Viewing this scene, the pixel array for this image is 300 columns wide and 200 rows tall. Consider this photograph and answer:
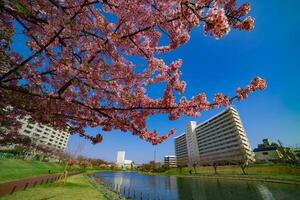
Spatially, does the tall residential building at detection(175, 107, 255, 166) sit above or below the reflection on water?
above

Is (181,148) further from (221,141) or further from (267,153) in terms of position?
(267,153)

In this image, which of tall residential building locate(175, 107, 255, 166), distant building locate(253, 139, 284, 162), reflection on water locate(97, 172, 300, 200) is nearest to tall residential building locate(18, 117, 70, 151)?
reflection on water locate(97, 172, 300, 200)

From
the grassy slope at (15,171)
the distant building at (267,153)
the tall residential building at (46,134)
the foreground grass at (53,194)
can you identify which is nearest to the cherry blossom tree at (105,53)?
the foreground grass at (53,194)

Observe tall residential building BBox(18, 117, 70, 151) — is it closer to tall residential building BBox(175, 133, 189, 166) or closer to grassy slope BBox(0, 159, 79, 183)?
grassy slope BBox(0, 159, 79, 183)

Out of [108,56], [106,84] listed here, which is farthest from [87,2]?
[106,84]

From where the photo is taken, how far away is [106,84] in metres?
3.74

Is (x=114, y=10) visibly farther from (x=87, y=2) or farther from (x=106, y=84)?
(x=106, y=84)

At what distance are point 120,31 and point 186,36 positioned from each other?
152 cm

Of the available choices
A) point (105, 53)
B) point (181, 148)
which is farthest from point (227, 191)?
point (181, 148)

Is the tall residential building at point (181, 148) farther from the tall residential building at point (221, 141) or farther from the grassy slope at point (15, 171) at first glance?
the grassy slope at point (15, 171)

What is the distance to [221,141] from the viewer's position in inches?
3044

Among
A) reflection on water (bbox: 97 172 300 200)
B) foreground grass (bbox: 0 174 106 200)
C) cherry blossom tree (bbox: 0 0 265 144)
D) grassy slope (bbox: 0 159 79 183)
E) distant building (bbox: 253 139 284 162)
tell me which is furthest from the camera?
distant building (bbox: 253 139 284 162)

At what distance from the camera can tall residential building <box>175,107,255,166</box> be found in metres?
66.2

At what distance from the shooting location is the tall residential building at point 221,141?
2608 inches
